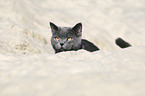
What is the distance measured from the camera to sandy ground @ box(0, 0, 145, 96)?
1.71 metres

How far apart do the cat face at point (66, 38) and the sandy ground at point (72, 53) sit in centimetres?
59

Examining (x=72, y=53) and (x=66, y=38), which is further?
(x=66, y=38)

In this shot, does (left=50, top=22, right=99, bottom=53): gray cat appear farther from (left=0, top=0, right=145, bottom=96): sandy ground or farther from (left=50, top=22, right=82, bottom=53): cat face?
(left=0, top=0, right=145, bottom=96): sandy ground

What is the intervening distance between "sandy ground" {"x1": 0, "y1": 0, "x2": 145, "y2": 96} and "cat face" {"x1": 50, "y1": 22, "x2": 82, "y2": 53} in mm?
593

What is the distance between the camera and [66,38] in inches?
150

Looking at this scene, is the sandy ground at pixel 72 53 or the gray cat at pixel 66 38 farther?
the gray cat at pixel 66 38

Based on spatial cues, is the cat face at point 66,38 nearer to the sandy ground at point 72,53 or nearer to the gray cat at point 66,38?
the gray cat at point 66,38

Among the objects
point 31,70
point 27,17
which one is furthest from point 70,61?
point 27,17

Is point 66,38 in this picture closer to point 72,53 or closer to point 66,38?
point 66,38

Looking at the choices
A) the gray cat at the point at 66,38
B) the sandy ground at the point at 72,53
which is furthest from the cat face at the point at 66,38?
the sandy ground at the point at 72,53

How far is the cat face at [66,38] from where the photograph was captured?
3773mm

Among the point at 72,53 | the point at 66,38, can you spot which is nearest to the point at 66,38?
the point at 66,38

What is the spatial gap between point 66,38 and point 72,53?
74 centimetres

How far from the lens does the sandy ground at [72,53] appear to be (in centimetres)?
171
